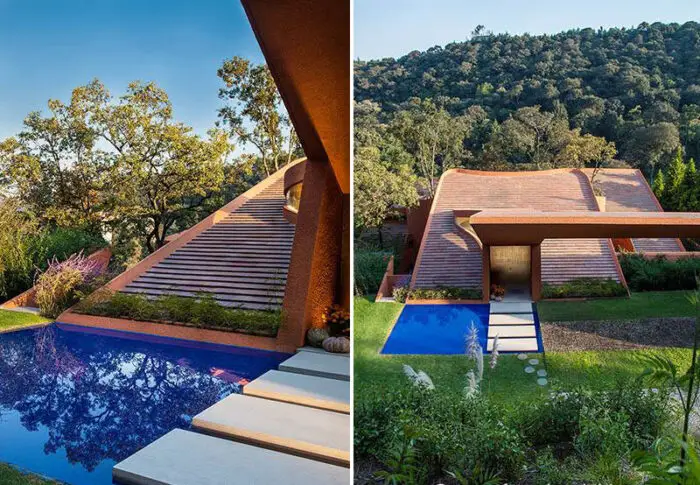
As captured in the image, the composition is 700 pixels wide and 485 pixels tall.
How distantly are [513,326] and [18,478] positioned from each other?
3169mm

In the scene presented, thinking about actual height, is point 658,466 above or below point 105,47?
below

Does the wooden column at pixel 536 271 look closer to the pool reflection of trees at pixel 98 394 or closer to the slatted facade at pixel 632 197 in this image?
the slatted facade at pixel 632 197

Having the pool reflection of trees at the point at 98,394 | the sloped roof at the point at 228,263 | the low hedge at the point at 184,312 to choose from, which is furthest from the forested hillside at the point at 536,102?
the sloped roof at the point at 228,263

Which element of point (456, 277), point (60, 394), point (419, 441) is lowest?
point (60, 394)

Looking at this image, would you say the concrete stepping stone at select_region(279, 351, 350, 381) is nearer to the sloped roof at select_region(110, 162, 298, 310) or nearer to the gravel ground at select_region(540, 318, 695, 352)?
the sloped roof at select_region(110, 162, 298, 310)

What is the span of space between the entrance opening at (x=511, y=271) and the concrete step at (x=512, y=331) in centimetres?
13

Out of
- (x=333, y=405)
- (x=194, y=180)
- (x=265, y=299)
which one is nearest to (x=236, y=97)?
(x=194, y=180)

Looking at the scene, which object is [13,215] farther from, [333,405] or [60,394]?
[333,405]

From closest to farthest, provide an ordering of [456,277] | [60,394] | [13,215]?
1. [456,277]
2. [60,394]
3. [13,215]

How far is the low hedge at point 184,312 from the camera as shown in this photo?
7012 mm

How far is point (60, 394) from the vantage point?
5367 millimetres

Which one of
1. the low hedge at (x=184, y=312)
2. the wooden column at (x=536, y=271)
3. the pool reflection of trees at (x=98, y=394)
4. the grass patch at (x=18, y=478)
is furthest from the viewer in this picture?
the low hedge at (x=184, y=312)

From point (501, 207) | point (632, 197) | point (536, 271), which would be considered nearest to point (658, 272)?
point (632, 197)

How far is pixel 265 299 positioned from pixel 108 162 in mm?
4669
